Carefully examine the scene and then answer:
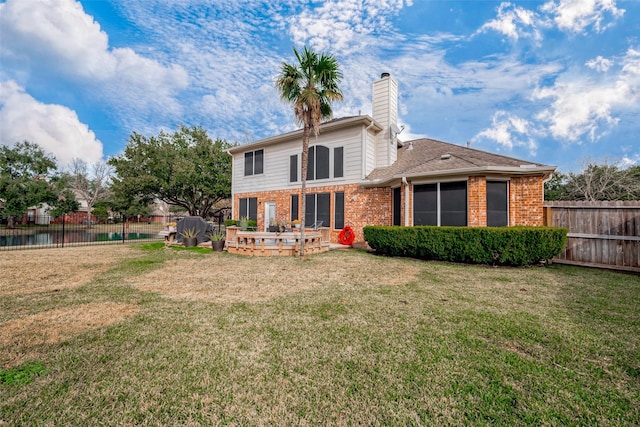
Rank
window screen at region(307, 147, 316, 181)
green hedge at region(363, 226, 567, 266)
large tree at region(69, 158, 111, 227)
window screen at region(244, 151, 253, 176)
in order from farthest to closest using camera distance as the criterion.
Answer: large tree at region(69, 158, 111, 227)
window screen at region(244, 151, 253, 176)
window screen at region(307, 147, 316, 181)
green hedge at region(363, 226, 567, 266)

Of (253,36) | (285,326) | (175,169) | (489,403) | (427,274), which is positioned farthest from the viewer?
(175,169)

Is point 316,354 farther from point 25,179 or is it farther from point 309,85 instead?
point 25,179

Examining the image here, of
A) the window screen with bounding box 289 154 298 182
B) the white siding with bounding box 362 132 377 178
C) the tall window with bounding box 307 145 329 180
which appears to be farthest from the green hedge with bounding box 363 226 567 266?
the window screen with bounding box 289 154 298 182

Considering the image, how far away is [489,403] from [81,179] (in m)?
52.8

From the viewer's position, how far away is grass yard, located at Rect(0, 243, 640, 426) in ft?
6.07

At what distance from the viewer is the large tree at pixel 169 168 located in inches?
861

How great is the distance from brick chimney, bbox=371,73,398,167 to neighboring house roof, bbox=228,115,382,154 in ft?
1.50

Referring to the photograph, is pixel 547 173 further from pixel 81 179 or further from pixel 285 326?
pixel 81 179

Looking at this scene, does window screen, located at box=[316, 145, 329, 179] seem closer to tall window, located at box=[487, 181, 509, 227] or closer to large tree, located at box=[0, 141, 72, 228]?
tall window, located at box=[487, 181, 509, 227]

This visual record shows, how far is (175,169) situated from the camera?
71.0 feet

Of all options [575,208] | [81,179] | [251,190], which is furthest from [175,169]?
[81,179]

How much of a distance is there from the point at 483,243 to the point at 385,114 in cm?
714

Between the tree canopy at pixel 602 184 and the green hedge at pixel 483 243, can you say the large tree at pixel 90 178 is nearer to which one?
the green hedge at pixel 483 243

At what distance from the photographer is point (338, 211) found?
39.7 ft
